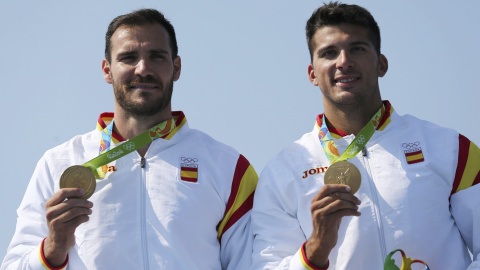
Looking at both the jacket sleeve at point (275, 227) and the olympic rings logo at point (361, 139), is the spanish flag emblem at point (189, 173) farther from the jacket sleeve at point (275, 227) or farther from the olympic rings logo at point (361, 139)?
the olympic rings logo at point (361, 139)

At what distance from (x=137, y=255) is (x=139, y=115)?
1.37 m

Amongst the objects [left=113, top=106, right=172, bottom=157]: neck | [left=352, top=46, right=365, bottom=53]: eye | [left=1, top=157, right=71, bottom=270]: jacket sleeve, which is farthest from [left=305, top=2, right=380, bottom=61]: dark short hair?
[left=1, top=157, right=71, bottom=270]: jacket sleeve

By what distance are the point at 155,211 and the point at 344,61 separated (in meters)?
2.14

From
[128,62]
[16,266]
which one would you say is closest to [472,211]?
[128,62]

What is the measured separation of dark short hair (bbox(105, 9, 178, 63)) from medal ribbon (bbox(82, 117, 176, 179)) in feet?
2.39

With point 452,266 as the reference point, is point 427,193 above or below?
above

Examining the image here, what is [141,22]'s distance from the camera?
24.4 feet

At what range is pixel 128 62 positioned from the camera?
23.7 feet

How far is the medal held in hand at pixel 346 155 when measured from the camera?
245 inches

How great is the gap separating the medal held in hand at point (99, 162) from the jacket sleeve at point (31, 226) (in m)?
0.50

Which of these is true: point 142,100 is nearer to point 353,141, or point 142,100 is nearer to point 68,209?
point 68,209

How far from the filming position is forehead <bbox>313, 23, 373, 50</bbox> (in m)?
7.05

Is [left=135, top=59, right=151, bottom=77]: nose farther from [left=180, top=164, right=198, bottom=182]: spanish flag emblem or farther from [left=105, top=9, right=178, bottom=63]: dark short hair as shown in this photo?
[left=180, top=164, right=198, bottom=182]: spanish flag emblem

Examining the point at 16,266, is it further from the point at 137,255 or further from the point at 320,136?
the point at 320,136
